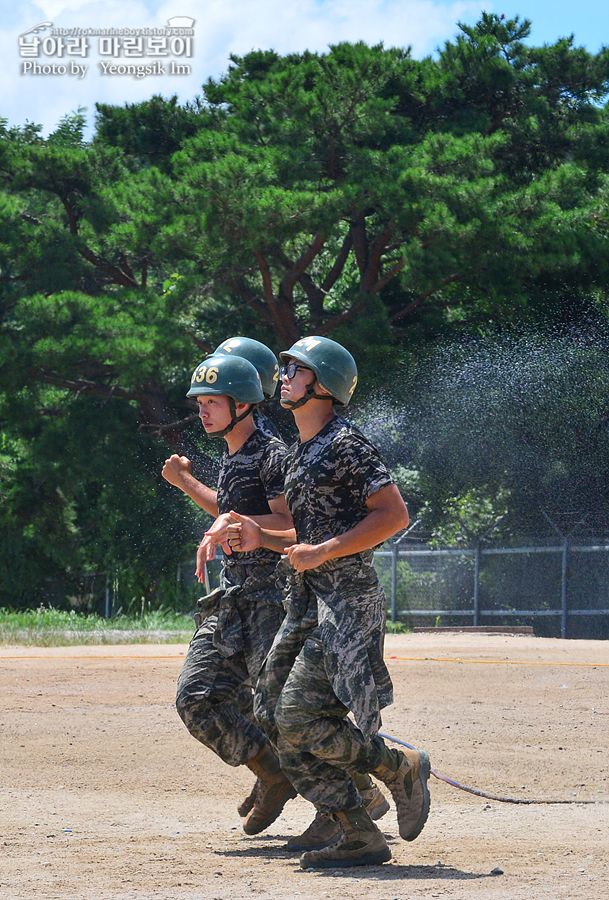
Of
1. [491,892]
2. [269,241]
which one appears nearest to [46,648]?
[269,241]

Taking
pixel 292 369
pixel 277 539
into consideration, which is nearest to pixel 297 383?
pixel 292 369

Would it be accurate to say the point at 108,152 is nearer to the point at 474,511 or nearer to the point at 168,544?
the point at 168,544

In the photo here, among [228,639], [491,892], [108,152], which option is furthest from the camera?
[108,152]

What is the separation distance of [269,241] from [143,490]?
22.7 feet

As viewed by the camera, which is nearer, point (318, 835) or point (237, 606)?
point (318, 835)

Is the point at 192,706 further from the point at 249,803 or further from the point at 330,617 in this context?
the point at 330,617

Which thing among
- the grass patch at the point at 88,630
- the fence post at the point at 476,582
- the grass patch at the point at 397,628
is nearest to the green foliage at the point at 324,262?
the fence post at the point at 476,582

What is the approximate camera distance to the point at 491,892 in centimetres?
367

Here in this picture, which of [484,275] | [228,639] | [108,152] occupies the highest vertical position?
[108,152]

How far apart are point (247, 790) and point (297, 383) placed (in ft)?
9.06

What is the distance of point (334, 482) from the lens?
4.33 meters

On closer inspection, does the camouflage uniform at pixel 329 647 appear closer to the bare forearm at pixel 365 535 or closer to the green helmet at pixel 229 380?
the bare forearm at pixel 365 535

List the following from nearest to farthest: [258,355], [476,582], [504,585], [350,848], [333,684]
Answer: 1. [333,684]
2. [350,848]
3. [258,355]
4. [476,582]
5. [504,585]

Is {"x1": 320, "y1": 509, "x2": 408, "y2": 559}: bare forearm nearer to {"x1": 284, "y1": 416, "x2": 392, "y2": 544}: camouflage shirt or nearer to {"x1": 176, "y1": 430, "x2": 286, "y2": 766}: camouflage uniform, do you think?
{"x1": 284, "y1": 416, "x2": 392, "y2": 544}: camouflage shirt
